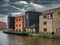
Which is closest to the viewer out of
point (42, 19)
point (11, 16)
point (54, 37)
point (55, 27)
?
point (54, 37)

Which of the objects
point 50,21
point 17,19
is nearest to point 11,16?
point 17,19

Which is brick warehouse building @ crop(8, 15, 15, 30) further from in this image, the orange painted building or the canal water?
the canal water

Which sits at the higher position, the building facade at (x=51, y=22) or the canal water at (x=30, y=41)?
the building facade at (x=51, y=22)

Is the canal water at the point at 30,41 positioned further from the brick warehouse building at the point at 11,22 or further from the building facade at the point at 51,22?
the brick warehouse building at the point at 11,22

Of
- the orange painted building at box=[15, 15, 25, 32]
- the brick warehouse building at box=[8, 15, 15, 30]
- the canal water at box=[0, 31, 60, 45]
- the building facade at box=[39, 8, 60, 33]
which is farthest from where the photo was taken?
the brick warehouse building at box=[8, 15, 15, 30]

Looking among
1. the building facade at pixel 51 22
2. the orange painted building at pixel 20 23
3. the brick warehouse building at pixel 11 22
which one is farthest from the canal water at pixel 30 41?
the brick warehouse building at pixel 11 22

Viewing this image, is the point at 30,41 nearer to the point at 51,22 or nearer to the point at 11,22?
the point at 51,22

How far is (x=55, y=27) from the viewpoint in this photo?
33156 millimetres

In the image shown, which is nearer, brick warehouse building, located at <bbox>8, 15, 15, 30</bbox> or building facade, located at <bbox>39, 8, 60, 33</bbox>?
building facade, located at <bbox>39, 8, 60, 33</bbox>

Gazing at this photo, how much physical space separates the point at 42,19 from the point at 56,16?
3298mm

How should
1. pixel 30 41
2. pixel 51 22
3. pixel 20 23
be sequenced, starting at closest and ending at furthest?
pixel 30 41 → pixel 51 22 → pixel 20 23

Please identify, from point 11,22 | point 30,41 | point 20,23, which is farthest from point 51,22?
point 11,22

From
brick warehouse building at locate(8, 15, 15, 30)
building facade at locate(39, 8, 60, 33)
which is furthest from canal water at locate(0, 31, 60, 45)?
brick warehouse building at locate(8, 15, 15, 30)

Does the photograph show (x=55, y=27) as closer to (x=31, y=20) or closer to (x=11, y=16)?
(x=31, y=20)
